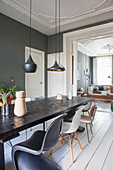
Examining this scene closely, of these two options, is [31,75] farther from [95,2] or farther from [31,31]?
[95,2]

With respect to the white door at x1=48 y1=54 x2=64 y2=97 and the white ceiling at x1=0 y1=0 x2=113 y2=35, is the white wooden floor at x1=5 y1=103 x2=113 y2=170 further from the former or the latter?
the white ceiling at x1=0 y1=0 x2=113 y2=35

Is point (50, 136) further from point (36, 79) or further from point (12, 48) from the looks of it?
point (36, 79)

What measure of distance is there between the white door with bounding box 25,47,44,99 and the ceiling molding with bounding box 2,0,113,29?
1032 millimetres

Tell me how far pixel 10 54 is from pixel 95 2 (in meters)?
2.71

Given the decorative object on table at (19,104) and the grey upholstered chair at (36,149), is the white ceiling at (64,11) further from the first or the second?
the grey upholstered chair at (36,149)

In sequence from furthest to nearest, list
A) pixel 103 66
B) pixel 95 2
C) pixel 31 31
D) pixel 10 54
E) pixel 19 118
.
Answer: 1. pixel 103 66
2. pixel 31 31
3. pixel 10 54
4. pixel 95 2
5. pixel 19 118

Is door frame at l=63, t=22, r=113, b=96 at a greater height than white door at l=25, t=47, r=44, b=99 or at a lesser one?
greater

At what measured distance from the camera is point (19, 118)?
153 centimetres

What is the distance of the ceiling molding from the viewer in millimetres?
3079

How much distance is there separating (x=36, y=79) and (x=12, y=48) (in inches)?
58.3

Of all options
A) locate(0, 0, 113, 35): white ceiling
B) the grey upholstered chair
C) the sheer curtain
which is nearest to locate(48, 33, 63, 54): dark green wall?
locate(0, 0, 113, 35): white ceiling

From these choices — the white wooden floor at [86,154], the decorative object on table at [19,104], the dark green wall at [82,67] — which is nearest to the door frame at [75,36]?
the white wooden floor at [86,154]

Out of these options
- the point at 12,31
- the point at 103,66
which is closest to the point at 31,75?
the point at 12,31

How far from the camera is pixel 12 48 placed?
149 inches
